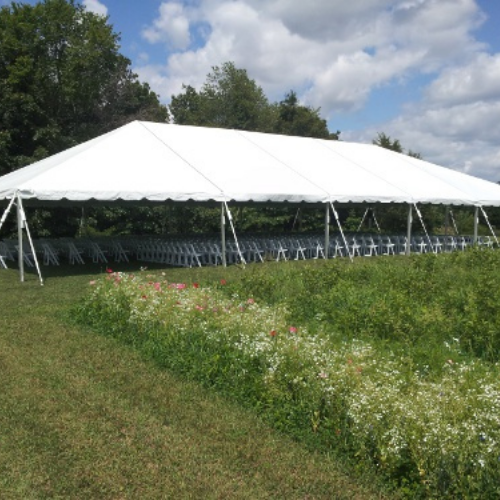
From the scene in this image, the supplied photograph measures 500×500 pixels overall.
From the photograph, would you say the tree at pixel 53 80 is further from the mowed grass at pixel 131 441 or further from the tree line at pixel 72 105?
the mowed grass at pixel 131 441

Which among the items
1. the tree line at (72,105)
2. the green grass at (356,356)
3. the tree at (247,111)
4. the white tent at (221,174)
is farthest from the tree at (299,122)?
the green grass at (356,356)

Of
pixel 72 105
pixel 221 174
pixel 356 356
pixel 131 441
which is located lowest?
pixel 131 441

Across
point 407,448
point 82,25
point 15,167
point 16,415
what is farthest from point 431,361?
point 82,25

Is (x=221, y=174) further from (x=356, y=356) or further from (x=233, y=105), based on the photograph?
(x=233, y=105)

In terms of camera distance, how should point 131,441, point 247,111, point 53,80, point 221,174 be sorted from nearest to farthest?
1. point 131,441
2. point 221,174
3. point 53,80
4. point 247,111

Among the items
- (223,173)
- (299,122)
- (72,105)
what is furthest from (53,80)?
(299,122)

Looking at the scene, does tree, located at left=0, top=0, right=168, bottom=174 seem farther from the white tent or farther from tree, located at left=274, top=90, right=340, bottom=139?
tree, located at left=274, top=90, right=340, bottom=139

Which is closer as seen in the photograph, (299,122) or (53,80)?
(53,80)

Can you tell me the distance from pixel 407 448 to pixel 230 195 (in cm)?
1025

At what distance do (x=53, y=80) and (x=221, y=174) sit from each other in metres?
14.0

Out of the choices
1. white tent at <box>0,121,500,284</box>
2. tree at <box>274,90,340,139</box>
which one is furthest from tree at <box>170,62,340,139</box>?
white tent at <box>0,121,500,284</box>

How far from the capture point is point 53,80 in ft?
80.9

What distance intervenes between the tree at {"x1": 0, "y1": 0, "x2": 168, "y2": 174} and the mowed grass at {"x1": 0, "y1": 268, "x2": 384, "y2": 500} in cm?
1831

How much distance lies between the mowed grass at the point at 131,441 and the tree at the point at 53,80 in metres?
18.3
